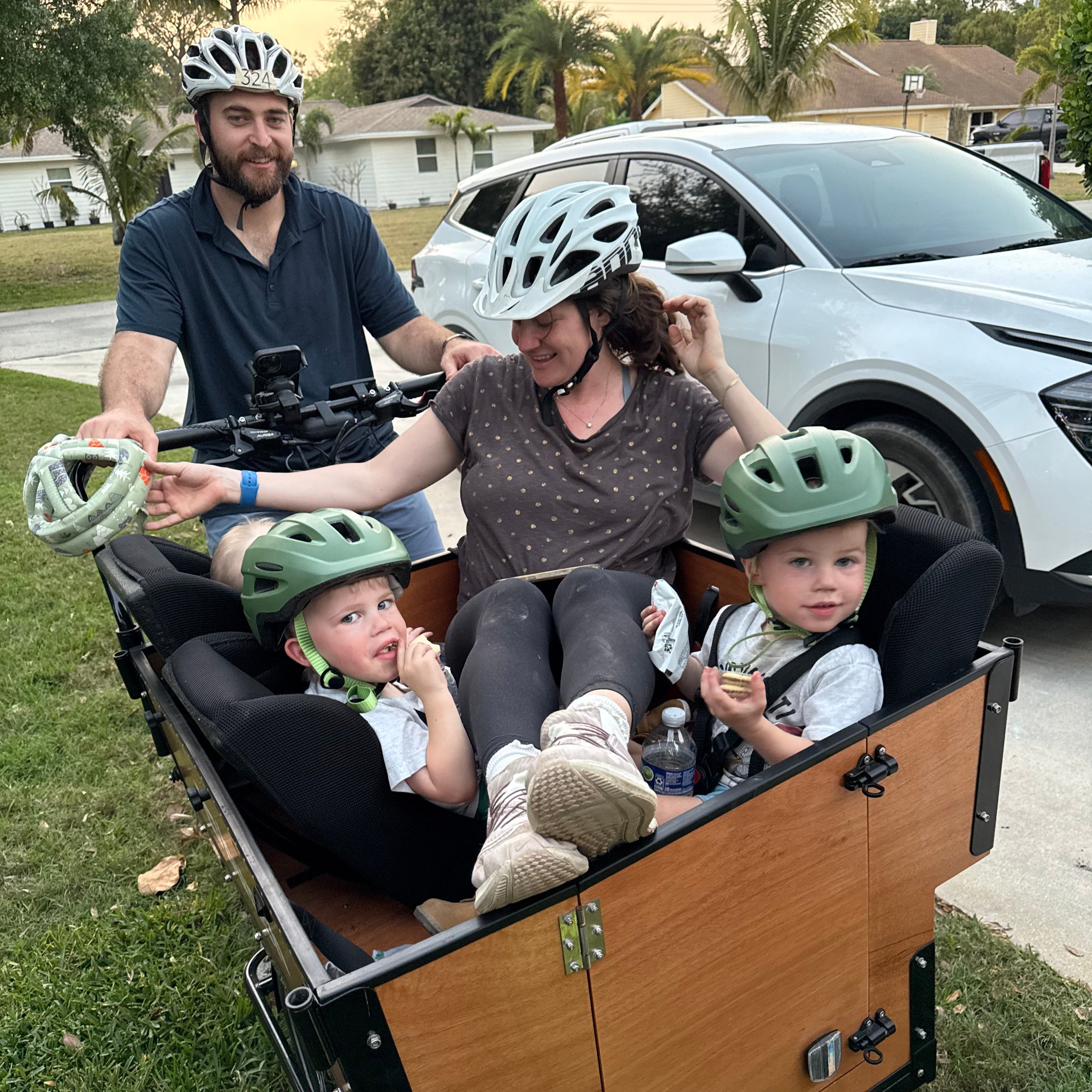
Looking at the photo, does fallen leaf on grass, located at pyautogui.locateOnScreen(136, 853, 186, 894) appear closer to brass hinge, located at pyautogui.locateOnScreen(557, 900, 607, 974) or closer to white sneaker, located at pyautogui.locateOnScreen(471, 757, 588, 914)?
white sneaker, located at pyautogui.locateOnScreen(471, 757, 588, 914)

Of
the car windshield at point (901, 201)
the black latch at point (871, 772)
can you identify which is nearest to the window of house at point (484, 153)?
the car windshield at point (901, 201)

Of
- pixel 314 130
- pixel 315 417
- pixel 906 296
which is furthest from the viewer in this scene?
pixel 314 130

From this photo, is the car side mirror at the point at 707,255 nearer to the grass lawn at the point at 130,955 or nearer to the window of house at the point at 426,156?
the grass lawn at the point at 130,955

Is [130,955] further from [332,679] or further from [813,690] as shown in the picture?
[813,690]

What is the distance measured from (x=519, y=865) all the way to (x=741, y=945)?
52 centimetres

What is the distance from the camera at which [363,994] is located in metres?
1.28

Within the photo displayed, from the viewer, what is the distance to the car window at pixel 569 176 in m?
5.56

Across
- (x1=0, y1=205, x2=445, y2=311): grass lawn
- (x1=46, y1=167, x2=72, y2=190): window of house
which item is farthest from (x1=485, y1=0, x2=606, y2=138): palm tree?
(x1=46, y1=167, x2=72, y2=190): window of house

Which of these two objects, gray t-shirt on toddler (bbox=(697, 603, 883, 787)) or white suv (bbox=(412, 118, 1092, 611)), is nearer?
gray t-shirt on toddler (bbox=(697, 603, 883, 787))

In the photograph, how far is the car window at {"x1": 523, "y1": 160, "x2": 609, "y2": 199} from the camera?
5562 millimetres

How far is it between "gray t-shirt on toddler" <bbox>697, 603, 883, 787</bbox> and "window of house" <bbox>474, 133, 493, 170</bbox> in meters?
47.5

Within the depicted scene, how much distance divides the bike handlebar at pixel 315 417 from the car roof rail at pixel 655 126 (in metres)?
3.16

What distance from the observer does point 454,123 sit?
4488cm

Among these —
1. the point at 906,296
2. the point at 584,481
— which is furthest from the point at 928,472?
the point at 584,481
